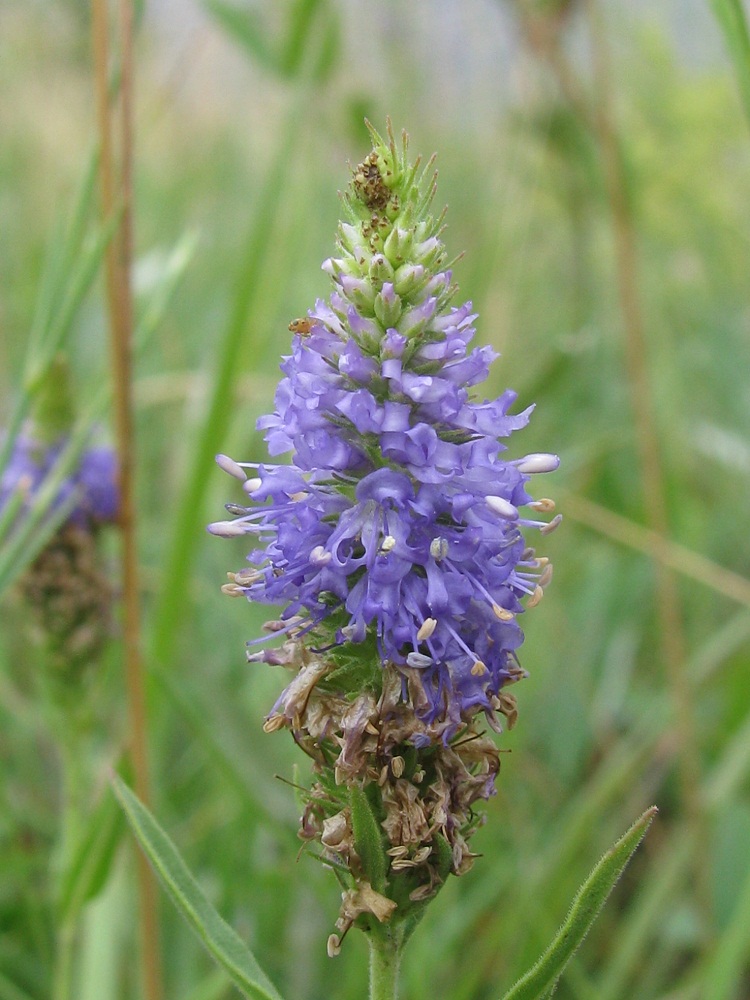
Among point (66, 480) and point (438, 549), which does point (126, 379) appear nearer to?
point (66, 480)

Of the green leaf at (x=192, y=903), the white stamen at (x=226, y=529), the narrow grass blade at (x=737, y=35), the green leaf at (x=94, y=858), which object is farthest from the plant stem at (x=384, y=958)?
the narrow grass blade at (x=737, y=35)

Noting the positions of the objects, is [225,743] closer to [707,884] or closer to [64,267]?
[64,267]

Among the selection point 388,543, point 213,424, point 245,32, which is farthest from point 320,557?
point 245,32

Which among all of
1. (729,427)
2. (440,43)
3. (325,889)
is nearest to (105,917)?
(325,889)

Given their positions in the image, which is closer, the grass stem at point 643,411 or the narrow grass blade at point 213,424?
the narrow grass blade at point 213,424

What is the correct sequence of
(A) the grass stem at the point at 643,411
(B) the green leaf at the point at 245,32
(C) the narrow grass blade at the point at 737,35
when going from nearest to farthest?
(C) the narrow grass blade at the point at 737,35 < (A) the grass stem at the point at 643,411 < (B) the green leaf at the point at 245,32

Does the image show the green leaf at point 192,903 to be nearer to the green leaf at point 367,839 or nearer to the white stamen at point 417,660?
the green leaf at point 367,839
